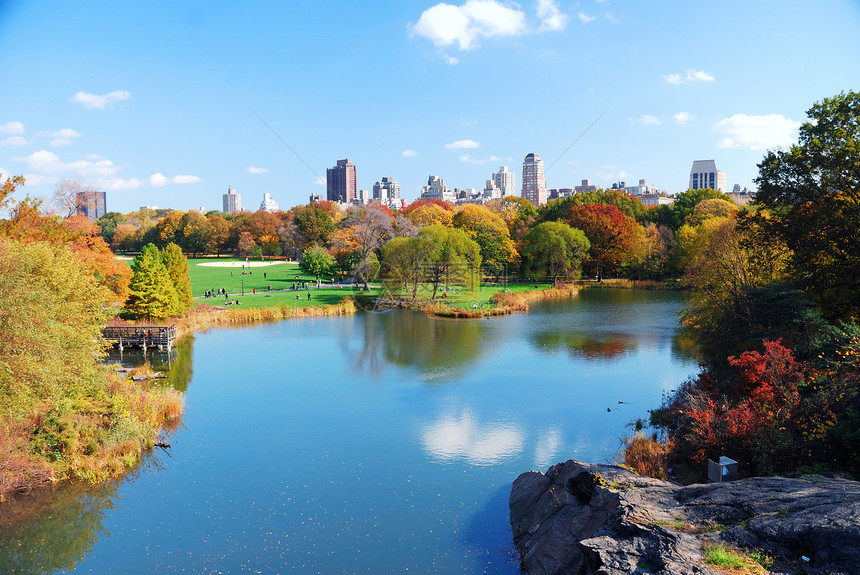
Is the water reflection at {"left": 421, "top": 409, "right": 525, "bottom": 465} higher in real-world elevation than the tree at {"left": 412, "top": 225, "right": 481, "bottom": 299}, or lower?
lower

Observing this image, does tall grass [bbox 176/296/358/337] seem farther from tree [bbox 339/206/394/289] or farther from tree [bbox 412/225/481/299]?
tree [bbox 339/206/394/289]

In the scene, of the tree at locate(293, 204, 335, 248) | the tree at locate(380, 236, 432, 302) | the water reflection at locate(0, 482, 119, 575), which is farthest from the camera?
the tree at locate(293, 204, 335, 248)

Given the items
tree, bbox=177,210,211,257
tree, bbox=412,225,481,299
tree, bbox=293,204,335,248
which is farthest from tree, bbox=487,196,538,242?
tree, bbox=177,210,211,257

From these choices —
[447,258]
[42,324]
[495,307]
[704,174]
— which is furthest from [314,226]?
[704,174]

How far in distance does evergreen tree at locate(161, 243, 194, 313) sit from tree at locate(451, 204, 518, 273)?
3151cm

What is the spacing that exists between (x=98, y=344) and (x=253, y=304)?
26.4 meters

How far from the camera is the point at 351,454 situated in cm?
1673

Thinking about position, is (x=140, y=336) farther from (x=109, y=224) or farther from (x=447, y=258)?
(x=109, y=224)

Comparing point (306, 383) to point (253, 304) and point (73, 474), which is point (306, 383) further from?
point (253, 304)

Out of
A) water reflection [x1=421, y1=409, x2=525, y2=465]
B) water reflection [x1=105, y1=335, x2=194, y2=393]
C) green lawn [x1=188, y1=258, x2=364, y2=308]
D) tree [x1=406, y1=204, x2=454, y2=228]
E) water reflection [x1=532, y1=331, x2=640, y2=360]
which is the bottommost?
water reflection [x1=421, y1=409, x2=525, y2=465]

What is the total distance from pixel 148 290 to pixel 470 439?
23864 millimetres

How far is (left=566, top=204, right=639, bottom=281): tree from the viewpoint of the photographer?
60688 mm

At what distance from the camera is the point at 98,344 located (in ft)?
57.6

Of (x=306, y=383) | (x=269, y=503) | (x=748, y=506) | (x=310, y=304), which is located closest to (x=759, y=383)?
(x=748, y=506)
